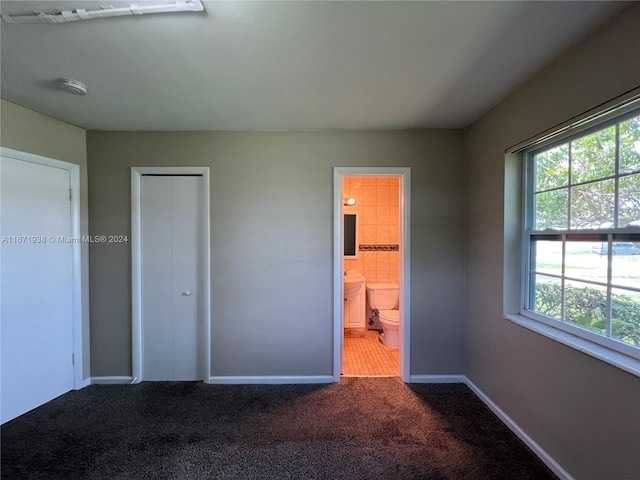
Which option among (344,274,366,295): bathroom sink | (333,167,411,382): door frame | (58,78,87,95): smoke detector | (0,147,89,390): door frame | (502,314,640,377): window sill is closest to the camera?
(502,314,640,377): window sill

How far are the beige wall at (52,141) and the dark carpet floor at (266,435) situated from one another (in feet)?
2.42

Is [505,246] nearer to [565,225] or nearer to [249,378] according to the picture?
[565,225]

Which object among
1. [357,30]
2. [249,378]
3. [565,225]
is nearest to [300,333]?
[249,378]

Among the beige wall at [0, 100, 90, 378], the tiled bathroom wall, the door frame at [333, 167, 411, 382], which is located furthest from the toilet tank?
the beige wall at [0, 100, 90, 378]

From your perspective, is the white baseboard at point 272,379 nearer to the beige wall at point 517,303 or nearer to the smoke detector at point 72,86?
the beige wall at point 517,303

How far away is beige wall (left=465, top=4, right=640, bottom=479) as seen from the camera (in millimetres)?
1236

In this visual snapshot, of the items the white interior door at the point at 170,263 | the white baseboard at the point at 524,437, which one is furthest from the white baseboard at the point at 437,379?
the white interior door at the point at 170,263

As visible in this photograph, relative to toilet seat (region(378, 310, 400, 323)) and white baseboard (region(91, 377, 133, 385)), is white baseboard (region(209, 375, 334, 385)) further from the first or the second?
toilet seat (region(378, 310, 400, 323))

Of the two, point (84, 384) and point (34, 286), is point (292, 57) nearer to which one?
point (34, 286)

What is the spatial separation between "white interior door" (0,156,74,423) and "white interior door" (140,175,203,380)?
60cm

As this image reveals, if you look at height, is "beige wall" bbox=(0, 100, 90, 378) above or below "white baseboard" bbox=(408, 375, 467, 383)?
above

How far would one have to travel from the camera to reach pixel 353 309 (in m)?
4.00

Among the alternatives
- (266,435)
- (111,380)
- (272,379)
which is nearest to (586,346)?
(266,435)

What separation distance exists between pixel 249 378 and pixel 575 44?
3236mm
